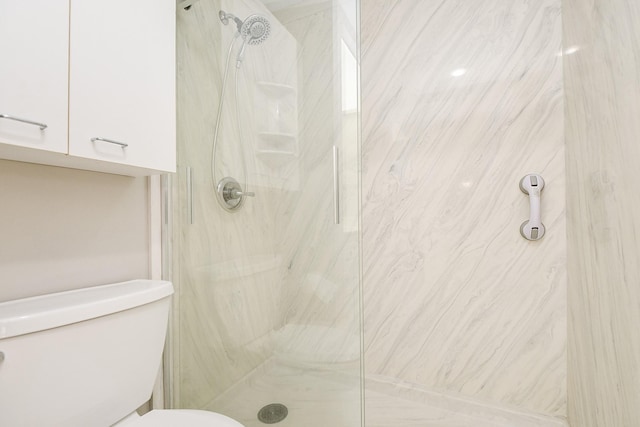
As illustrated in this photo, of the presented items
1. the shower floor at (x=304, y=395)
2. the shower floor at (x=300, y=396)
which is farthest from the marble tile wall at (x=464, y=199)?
the shower floor at (x=304, y=395)

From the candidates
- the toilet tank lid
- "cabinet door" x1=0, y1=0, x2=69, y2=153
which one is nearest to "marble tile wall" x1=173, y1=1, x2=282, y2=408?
the toilet tank lid

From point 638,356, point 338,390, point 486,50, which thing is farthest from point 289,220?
point 486,50

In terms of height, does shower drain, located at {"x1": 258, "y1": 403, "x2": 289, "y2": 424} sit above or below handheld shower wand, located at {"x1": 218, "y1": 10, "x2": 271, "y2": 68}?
below

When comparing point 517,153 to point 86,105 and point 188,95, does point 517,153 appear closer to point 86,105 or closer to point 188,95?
point 188,95

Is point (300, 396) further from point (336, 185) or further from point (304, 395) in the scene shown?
point (336, 185)

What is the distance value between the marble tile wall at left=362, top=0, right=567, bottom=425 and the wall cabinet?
1052 millimetres

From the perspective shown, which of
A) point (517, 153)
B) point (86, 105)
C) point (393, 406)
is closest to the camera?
point (86, 105)

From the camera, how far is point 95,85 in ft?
2.21

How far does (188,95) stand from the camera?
1.08m

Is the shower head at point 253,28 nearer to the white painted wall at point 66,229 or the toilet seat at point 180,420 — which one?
the white painted wall at point 66,229

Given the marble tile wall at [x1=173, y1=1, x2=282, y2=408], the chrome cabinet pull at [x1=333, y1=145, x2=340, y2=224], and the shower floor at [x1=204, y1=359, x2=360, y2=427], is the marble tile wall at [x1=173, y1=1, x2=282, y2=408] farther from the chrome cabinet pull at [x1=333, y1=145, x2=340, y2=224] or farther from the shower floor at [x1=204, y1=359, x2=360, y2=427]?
the chrome cabinet pull at [x1=333, y1=145, x2=340, y2=224]

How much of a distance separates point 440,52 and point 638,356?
1.37 meters

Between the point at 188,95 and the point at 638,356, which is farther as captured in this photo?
the point at 188,95

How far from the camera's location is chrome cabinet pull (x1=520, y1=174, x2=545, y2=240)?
4.09 ft
